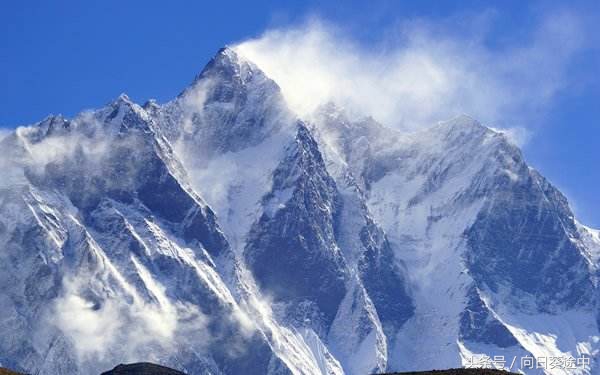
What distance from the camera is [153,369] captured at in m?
137

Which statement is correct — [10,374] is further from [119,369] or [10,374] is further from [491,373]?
[491,373]

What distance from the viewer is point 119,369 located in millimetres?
137375

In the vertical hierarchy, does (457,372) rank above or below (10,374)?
above

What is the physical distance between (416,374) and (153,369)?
1927 centimetres

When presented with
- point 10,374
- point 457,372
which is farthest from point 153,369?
point 457,372

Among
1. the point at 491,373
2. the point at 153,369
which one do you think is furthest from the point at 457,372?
the point at 153,369

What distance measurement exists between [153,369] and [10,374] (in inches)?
525

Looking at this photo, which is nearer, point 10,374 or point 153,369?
point 10,374

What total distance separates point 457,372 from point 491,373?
7.39ft

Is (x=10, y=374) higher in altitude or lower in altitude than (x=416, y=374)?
lower

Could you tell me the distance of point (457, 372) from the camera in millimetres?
127312

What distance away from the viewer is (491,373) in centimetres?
12762

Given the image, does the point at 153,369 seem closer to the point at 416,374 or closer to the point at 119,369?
the point at 119,369

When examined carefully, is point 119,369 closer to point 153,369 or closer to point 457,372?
point 153,369
